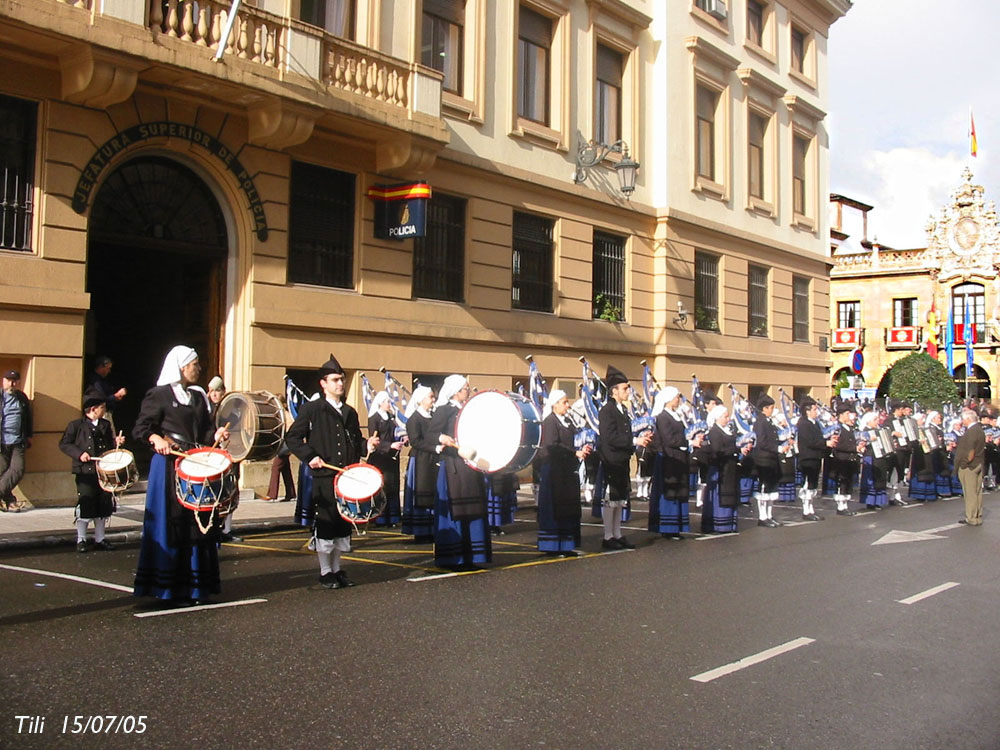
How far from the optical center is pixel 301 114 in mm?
15844

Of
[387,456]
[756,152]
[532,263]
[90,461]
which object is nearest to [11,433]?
[90,461]

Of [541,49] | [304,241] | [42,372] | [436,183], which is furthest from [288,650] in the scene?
[541,49]

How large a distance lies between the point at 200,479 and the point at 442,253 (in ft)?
40.1

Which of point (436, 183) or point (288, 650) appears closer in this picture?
point (288, 650)

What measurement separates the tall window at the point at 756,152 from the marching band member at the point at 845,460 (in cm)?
1228

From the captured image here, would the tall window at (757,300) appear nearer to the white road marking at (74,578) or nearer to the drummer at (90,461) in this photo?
the drummer at (90,461)

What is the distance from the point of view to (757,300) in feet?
98.4

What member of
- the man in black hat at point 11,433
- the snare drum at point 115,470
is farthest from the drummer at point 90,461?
the man in black hat at point 11,433

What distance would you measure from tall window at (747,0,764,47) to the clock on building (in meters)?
38.5

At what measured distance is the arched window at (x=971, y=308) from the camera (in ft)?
202

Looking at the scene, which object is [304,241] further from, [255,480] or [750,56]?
[750,56]

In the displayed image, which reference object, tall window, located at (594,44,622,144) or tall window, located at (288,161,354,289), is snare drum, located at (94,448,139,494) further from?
tall window, located at (594,44,622,144)

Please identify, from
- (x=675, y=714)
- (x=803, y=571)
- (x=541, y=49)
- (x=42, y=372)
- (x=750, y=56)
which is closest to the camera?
(x=675, y=714)

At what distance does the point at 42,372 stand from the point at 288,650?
8.87 metres
